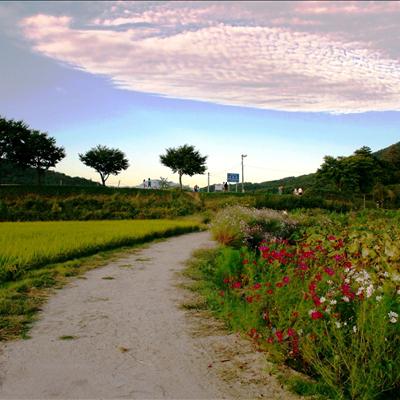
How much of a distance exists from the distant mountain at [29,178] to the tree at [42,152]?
13.9 metres

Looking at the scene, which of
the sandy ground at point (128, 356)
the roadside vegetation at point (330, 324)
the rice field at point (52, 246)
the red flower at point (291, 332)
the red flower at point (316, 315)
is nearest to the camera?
the roadside vegetation at point (330, 324)

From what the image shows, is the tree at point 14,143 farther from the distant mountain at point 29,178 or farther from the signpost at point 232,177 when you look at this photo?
the signpost at point 232,177

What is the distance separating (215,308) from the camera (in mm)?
6844

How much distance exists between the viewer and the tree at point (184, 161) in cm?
5644

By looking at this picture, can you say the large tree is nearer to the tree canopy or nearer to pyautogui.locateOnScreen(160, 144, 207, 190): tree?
pyautogui.locateOnScreen(160, 144, 207, 190): tree

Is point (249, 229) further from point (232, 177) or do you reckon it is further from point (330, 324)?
point (232, 177)

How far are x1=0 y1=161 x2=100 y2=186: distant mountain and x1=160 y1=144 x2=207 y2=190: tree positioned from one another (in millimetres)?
13903

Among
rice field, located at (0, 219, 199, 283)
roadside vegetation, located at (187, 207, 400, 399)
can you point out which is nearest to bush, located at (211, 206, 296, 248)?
rice field, located at (0, 219, 199, 283)

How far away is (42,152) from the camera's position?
5059 cm

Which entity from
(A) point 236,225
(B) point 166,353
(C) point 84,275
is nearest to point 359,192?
(A) point 236,225

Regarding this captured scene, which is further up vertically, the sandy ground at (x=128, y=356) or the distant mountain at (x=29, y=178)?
the distant mountain at (x=29, y=178)

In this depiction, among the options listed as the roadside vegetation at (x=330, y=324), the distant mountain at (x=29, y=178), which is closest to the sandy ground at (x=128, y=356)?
the roadside vegetation at (x=330, y=324)

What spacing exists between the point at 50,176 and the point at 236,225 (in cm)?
6586

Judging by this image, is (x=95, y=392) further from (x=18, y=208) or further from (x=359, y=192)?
(x=359, y=192)
